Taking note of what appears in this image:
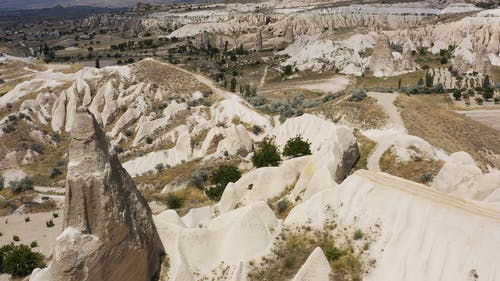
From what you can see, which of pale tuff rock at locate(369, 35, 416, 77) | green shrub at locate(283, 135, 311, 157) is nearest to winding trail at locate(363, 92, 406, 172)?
green shrub at locate(283, 135, 311, 157)

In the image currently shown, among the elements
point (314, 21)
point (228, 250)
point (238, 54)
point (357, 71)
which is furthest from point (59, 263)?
point (314, 21)

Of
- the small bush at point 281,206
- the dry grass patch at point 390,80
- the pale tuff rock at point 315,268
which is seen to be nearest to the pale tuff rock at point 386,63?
the dry grass patch at point 390,80

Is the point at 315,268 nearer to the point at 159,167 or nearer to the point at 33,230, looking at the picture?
the point at 33,230

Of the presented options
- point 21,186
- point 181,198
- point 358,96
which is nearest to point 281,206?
point 181,198

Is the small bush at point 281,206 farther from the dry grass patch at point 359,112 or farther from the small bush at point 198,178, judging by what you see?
Result: the dry grass patch at point 359,112

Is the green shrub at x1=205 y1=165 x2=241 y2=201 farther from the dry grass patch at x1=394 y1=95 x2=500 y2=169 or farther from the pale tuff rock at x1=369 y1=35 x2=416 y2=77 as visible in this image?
the pale tuff rock at x1=369 y1=35 x2=416 y2=77

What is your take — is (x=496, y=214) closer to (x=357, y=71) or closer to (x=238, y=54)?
(x=357, y=71)
